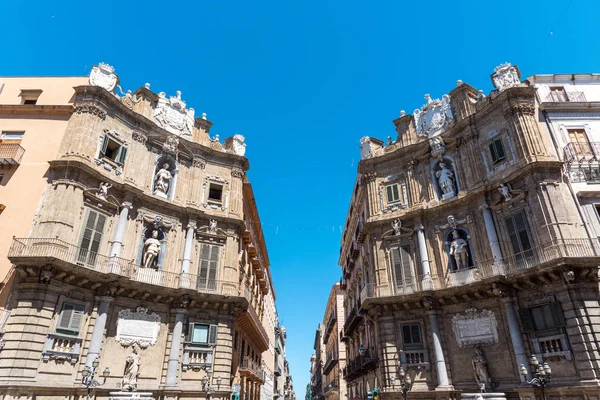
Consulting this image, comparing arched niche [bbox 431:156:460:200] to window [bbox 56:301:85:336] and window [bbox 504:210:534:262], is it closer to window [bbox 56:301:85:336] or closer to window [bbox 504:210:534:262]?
window [bbox 504:210:534:262]

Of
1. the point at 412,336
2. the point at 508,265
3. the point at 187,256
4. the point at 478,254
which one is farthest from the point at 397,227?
the point at 187,256

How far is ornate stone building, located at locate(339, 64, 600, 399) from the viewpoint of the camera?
16078 millimetres

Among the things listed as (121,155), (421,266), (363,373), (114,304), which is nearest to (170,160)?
(121,155)

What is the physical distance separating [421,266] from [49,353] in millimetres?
19389

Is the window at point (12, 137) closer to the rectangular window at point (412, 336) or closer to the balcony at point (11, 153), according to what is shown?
the balcony at point (11, 153)

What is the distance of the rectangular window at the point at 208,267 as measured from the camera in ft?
71.9

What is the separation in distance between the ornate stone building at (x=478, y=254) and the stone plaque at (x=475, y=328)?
5cm

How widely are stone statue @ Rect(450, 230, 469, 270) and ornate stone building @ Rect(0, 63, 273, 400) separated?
496 inches

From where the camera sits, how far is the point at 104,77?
2180cm

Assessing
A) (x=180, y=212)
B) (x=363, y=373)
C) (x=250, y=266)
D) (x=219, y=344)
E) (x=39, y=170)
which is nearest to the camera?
(x=39, y=170)

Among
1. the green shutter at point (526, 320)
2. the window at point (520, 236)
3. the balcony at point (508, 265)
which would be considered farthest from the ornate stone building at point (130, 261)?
the window at point (520, 236)

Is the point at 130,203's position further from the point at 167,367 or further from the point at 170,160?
the point at 167,367

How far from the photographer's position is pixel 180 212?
74.8ft

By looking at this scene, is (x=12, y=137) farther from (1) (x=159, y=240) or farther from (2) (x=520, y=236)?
(2) (x=520, y=236)
